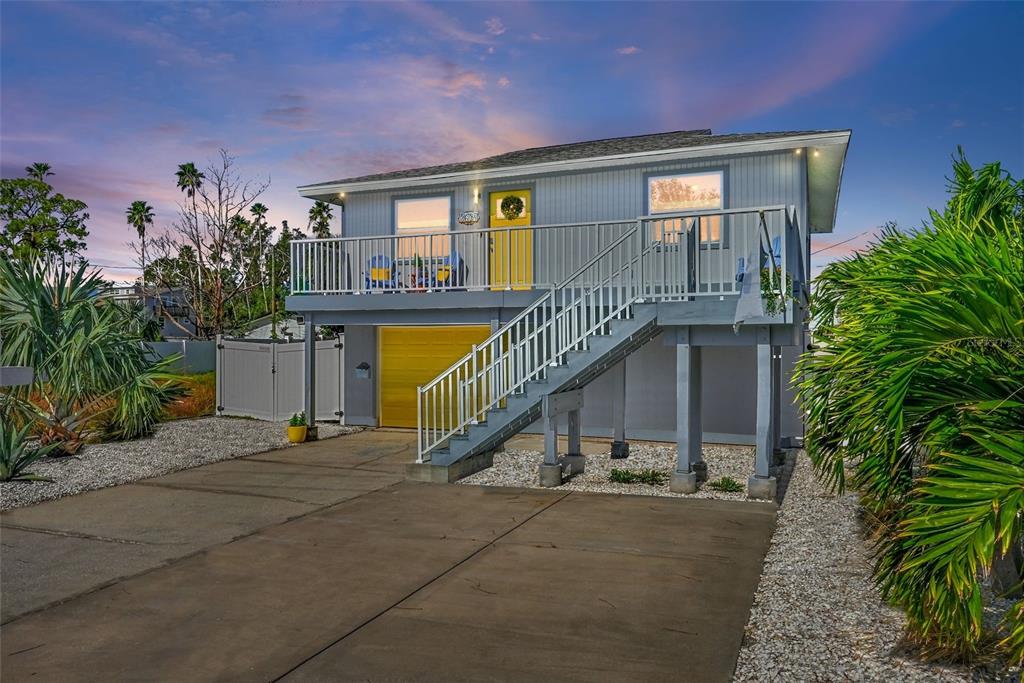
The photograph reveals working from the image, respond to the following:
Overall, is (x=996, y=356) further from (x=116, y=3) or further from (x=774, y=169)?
(x=116, y=3)

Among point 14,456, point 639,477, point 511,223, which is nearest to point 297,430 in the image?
point 14,456

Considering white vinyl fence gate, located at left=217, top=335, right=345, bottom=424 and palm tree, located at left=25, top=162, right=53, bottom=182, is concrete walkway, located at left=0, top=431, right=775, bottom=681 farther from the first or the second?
palm tree, located at left=25, top=162, right=53, bottom=182

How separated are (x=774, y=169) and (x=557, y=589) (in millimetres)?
8927

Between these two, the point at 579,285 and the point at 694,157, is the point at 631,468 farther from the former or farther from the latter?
the point at 694,157

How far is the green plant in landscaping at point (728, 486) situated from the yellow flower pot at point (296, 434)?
749 cm

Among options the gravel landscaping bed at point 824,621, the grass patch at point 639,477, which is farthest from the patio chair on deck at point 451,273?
the gravel landscaping bed at point 824,621

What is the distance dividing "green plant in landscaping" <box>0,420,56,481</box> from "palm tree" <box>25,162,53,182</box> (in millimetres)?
28715

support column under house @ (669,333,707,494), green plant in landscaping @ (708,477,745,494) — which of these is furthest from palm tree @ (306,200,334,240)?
green plant in landscaping @ (708,477,745,494)

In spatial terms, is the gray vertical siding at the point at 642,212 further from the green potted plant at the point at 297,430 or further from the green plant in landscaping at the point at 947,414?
the green plant in landscaping at the point at 947,414

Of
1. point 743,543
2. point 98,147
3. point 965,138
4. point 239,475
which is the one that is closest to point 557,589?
point 743,543

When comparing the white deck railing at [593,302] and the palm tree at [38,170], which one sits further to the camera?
the palm tree at [38,170]

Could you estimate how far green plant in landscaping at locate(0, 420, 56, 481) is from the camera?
925 cm

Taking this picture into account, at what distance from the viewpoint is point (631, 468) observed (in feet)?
34.5

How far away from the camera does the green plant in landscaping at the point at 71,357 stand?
36.0ft
